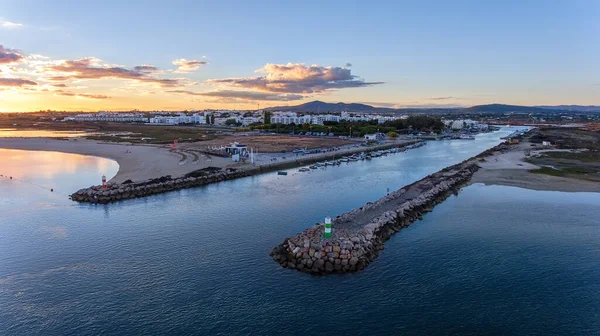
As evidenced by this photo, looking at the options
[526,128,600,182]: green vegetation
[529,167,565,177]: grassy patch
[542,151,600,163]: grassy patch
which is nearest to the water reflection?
[529,167,565,177]: grassy patch

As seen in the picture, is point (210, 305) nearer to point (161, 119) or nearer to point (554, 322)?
point (554, 322)

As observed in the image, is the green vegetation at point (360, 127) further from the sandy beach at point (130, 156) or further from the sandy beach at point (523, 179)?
the sandy beach at point (523, 179)

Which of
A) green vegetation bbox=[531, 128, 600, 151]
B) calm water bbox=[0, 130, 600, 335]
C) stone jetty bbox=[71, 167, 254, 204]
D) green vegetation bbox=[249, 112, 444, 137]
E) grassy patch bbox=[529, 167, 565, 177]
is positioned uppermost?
green vegetation bbox=[249, 112, 444, 137]

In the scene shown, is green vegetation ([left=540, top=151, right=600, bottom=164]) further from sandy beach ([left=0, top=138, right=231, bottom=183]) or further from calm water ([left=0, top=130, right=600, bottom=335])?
sandy beach ([left=0, top=138, right=231, bottom=183])

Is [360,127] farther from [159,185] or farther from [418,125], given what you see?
[159,185]

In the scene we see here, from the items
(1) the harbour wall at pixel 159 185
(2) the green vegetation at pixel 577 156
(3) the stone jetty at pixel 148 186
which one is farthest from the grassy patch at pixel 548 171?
(3) the stone jetty at pixel 148 186
